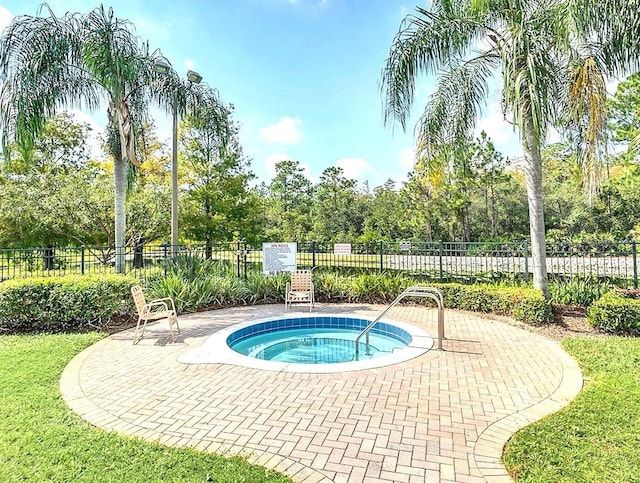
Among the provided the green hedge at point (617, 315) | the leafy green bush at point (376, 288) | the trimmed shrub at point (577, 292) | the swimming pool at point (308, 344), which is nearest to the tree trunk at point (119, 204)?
the swimming pool at point (308, 344)

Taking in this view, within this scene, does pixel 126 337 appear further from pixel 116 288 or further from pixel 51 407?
pixel 51 407

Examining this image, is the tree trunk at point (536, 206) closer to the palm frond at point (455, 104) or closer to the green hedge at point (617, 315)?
the green hedge at point (617, 315)

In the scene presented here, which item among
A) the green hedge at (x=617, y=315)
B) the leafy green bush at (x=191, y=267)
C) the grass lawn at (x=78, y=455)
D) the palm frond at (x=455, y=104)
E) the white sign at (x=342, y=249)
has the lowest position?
the grass lawn at (x=78, y=455)

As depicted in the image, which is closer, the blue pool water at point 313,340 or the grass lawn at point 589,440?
the grass lawn at point 589,440

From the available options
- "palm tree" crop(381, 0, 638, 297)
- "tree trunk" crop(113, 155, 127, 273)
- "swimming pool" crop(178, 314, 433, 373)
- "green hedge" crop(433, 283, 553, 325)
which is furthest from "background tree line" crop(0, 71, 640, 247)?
"swimming pool" crop(178, 314, 433, 373)

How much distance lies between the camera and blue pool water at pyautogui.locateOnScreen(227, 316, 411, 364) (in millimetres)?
6559

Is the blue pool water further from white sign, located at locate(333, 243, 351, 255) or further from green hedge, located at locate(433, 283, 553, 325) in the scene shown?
white sign, located at locate(333, 243, 351, 255)

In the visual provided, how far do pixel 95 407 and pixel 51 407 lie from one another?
0.40m

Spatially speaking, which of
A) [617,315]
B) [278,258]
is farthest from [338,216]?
[617,315]

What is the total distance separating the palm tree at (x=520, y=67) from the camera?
6250mm

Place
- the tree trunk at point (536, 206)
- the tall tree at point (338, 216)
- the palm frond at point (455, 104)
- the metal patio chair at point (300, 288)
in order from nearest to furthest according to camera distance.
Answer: the tree trunk at point (536, 206) → the palm frond at point (455, 104) → the metal patio chair at point (300, 288) → the tall tree at point (338, 216)

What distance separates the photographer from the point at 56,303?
6941 millimetres

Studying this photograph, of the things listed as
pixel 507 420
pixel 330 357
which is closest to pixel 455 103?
pixel 330 357

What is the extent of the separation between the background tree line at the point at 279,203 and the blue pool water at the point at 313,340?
4.26 metres
